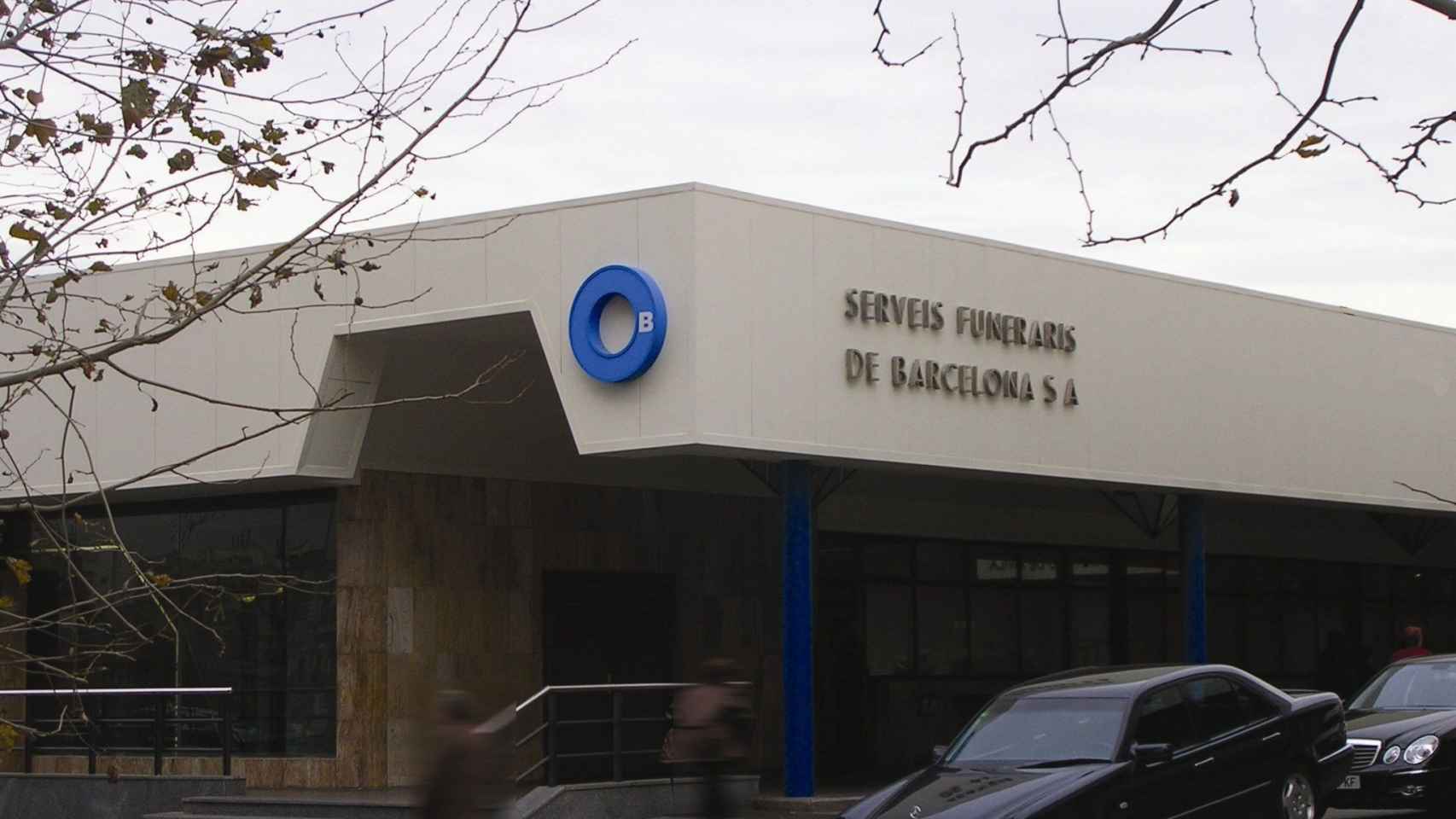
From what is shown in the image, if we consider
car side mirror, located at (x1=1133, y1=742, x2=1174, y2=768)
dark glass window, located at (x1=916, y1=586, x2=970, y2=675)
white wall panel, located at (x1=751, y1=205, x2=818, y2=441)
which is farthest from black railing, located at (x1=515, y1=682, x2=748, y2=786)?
car side mirror, located at (x1=1133, y1=742, x2=1174, y2=768)

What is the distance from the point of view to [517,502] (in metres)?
25.5

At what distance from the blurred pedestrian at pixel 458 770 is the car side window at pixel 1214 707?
21.8ft

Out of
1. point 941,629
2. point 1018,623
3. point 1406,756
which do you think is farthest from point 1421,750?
point 1018,623

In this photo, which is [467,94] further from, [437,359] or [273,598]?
[273,598]

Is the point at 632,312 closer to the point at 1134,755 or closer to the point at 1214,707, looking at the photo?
the point at 1214,707

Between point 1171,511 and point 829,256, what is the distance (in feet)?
30.1

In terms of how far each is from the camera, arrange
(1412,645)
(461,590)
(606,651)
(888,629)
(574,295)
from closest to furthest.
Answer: (574,295) < (1412,645) < (461,590) < (606,651) < (888,629)

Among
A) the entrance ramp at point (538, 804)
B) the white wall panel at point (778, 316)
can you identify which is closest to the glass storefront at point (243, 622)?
the entrance ramp at point (538, 804)

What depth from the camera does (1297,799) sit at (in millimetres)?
16109

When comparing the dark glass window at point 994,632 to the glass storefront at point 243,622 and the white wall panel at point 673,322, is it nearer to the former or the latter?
the glass storefront at point 243,622

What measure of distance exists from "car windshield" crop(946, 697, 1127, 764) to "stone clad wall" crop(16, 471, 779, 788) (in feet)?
26.4

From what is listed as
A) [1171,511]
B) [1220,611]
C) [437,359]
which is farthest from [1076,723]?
[1220,611]

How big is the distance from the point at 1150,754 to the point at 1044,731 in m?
0.90

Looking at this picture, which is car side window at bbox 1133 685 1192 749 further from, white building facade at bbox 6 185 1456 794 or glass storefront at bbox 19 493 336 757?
glass storefront at bbox 19 493 336 757
